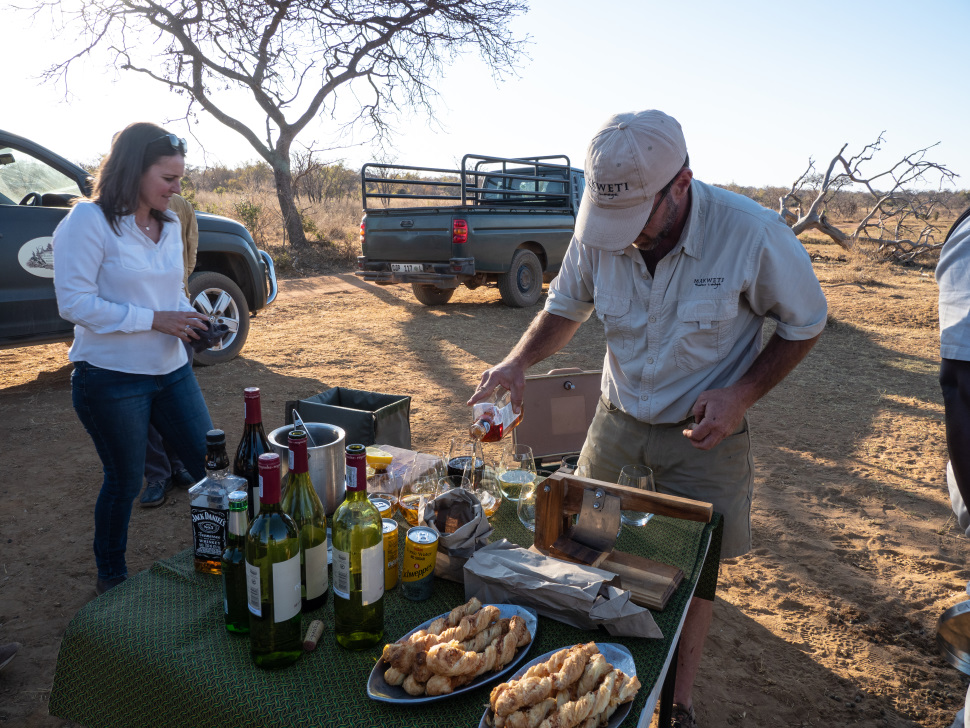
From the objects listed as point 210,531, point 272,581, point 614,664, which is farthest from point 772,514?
point 272,581

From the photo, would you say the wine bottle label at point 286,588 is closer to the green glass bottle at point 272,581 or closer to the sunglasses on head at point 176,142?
the green glass bottle at point 272,581

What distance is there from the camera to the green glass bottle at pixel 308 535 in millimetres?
1614

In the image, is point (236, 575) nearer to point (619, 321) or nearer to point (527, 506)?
point (527, 506)

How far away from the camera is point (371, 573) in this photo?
1472mm

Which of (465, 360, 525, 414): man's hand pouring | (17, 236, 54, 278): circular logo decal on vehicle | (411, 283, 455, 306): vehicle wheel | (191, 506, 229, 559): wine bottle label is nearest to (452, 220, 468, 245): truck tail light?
(411, 283, 455, 306): vehicle wheel

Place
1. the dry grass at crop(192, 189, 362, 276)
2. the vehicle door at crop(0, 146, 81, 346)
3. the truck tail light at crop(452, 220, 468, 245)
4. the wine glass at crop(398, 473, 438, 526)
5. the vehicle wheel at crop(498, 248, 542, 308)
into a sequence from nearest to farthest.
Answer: the wine glass at crop(398, 473, 438, 526)
the vehicle door at crop(0, 146, 81, 346)
the truck tail light at crop(452, 220, 468, 245)
the vehicle wheel at crop(498, 248, 542, 308)
the dry grass at crop(192, 189, 362, 276)

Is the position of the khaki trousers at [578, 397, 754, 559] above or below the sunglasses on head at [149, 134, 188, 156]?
below

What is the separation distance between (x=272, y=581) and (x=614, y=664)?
2.58 feet

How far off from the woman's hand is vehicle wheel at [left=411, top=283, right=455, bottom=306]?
836cm

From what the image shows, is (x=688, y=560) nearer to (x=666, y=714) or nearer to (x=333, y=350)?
(x=666, y=714)

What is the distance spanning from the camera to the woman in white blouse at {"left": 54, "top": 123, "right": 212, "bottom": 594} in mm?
2684

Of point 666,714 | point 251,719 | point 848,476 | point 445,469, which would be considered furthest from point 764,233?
point 848,476

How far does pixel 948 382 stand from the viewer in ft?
4.99

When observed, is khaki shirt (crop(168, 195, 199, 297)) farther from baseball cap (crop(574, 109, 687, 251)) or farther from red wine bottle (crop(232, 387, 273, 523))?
baseball cap (crop(574, 109, 687, 251))
